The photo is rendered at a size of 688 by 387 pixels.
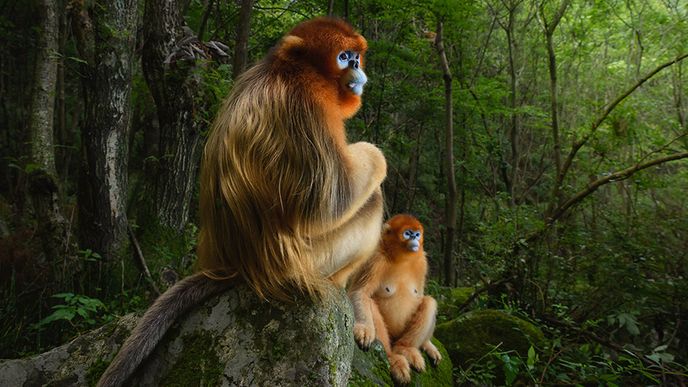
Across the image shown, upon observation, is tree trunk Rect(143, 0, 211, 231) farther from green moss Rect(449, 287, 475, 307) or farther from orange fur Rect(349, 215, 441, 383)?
green moss Rect(449, 287, 475, 307)

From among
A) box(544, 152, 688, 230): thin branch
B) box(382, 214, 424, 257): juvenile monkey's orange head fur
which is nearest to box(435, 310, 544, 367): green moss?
box(544, 152, 688, 230): thin branch

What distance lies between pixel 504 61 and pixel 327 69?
455 inches

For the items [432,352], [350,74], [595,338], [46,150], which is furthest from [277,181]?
[595,338]

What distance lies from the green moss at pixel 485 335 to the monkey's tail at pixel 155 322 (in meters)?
3.33

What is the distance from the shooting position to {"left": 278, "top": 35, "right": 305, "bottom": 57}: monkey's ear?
258cm

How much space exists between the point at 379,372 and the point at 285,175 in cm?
167

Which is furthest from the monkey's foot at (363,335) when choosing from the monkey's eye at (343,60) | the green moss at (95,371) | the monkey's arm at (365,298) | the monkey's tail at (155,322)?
the monkey's eye at (343,60)

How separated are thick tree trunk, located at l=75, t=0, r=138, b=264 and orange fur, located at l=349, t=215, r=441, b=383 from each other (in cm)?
303

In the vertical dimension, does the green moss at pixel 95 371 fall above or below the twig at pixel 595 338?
above

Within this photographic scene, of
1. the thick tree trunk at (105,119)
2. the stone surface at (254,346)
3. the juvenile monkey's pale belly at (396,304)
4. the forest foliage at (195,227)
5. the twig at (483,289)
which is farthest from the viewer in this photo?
the twig at (483,289)

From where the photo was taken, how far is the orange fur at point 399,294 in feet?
12.5

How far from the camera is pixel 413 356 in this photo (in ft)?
12.4

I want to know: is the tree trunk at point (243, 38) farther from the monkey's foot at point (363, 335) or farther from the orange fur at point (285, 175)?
the monkey's foot at point (363, 335)

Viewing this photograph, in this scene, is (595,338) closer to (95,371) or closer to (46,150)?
(95,371)
